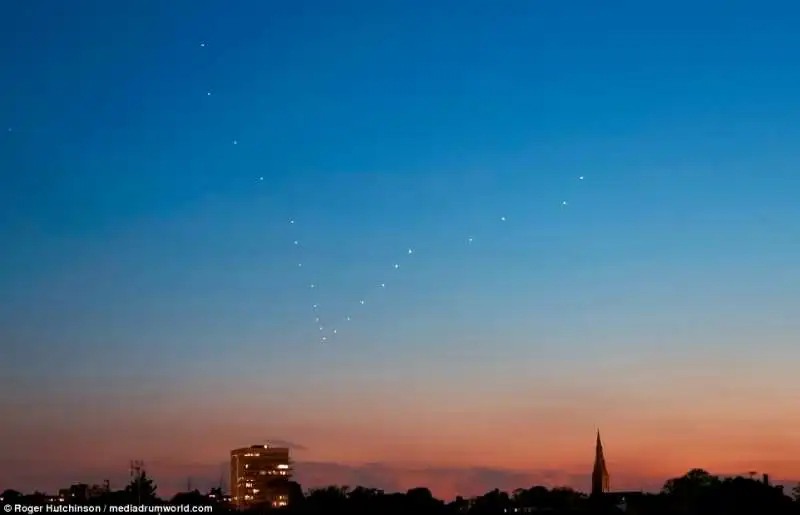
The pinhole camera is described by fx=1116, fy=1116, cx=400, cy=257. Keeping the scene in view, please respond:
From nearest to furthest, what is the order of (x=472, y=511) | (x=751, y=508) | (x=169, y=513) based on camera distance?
(x=751, y=508)
(x=169, y=513)
(x=472, y=511)

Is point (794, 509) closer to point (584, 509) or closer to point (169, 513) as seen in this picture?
point (584, 509)

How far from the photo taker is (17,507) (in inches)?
6097

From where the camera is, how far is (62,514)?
148 meters

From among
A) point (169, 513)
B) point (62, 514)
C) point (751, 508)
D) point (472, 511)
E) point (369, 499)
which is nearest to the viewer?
point (751, 508)

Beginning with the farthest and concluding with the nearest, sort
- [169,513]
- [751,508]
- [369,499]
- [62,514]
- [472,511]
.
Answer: [472,511]
[369,499]
[169,513]
[62,514]
[751,508]

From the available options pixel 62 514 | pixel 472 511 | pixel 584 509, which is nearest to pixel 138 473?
pixel 62 514

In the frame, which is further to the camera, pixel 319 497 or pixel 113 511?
pixel 319 497

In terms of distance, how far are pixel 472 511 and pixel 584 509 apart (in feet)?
60.3

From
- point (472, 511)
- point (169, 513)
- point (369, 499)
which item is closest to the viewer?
point (169, 513)

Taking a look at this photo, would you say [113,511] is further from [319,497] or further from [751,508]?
[751,508]

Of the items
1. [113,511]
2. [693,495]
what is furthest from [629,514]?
[113,511]

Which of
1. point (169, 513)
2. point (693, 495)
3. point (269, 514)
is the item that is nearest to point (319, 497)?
point (269, 514)

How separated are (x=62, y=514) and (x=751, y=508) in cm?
8741

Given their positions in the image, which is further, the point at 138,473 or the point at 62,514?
the point at 138,473
